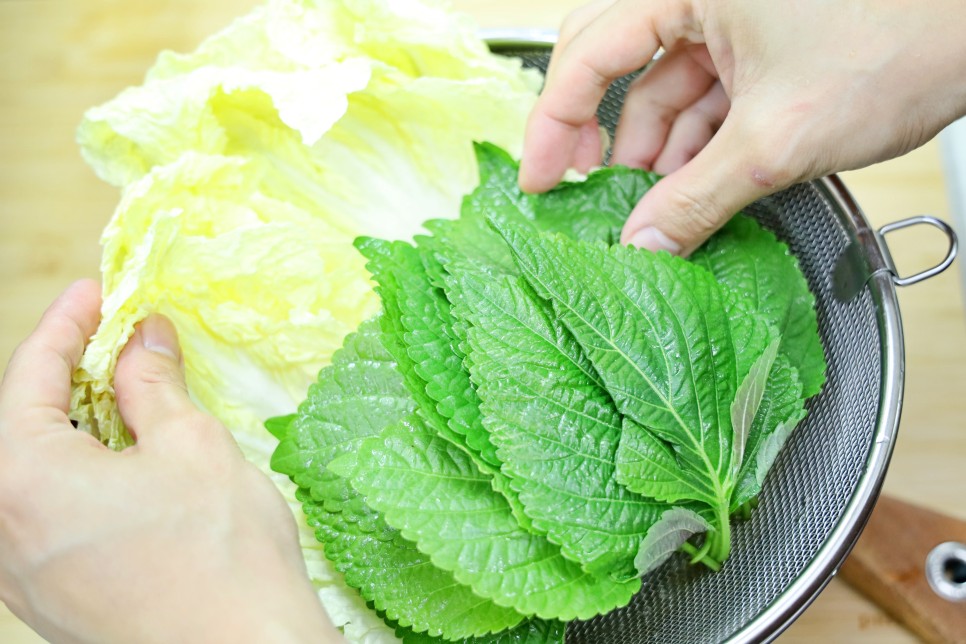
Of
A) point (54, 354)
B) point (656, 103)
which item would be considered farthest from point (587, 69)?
point (54, 354)

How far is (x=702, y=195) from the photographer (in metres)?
0.89

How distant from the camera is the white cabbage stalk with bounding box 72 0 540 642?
97 centimetres

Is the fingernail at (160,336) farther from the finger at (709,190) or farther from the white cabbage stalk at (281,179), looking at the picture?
the finger at (709,190)

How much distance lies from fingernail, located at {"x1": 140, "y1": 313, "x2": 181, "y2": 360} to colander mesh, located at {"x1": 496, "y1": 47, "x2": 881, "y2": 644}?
0.58 meters

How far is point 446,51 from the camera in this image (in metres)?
1.10

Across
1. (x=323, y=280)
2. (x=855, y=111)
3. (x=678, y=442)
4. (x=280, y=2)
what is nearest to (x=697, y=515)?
(x=678, y=442)

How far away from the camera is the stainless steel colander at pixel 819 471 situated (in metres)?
0.87

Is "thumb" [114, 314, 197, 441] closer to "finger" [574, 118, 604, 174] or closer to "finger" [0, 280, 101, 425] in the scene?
"finger" [0, 280, 101, 425]

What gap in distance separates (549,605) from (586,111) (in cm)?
60

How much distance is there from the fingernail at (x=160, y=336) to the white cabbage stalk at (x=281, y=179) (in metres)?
0.02

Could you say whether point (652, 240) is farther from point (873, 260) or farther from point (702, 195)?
point (873, 260)

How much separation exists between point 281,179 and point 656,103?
524 mm

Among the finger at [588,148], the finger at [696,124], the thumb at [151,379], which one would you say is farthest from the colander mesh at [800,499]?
the thumb at [151,379]

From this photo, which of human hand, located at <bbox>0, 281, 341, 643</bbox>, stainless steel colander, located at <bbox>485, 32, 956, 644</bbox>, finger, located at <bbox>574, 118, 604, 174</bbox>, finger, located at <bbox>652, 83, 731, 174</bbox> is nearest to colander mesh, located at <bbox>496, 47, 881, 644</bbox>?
stainless steel colander, located at <bbox>485, 32, 956, 644</bbox>
